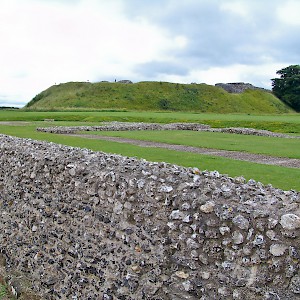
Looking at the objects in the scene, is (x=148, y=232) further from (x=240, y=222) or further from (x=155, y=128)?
(x=155, y=128)

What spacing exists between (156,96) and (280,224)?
97.5 m

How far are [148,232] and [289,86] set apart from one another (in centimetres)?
11176

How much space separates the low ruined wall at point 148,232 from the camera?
4.89 metres

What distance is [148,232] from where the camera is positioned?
6.32m

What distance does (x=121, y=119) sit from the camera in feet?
162

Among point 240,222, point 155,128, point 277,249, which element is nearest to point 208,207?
point 240,222

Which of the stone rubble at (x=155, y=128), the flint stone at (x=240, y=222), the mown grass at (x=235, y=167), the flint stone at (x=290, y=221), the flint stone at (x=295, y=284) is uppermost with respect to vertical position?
the stone rubble at (x=155, y=128)

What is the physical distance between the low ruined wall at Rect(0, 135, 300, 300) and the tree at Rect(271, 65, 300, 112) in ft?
341

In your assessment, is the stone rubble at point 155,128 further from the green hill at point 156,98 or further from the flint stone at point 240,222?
the green hill at point 156,98

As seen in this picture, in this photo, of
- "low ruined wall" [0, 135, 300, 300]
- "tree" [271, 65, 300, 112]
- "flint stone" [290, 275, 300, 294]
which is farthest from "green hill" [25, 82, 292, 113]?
"flint stone" [290, 275, 300, 294]

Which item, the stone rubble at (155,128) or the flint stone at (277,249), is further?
the stone rubble at (155,128)

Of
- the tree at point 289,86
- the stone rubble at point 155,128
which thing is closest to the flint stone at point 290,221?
the stone rubble at point 155,128

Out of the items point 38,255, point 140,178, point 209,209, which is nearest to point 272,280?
point 209,209

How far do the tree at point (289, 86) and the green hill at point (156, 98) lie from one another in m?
2.67
